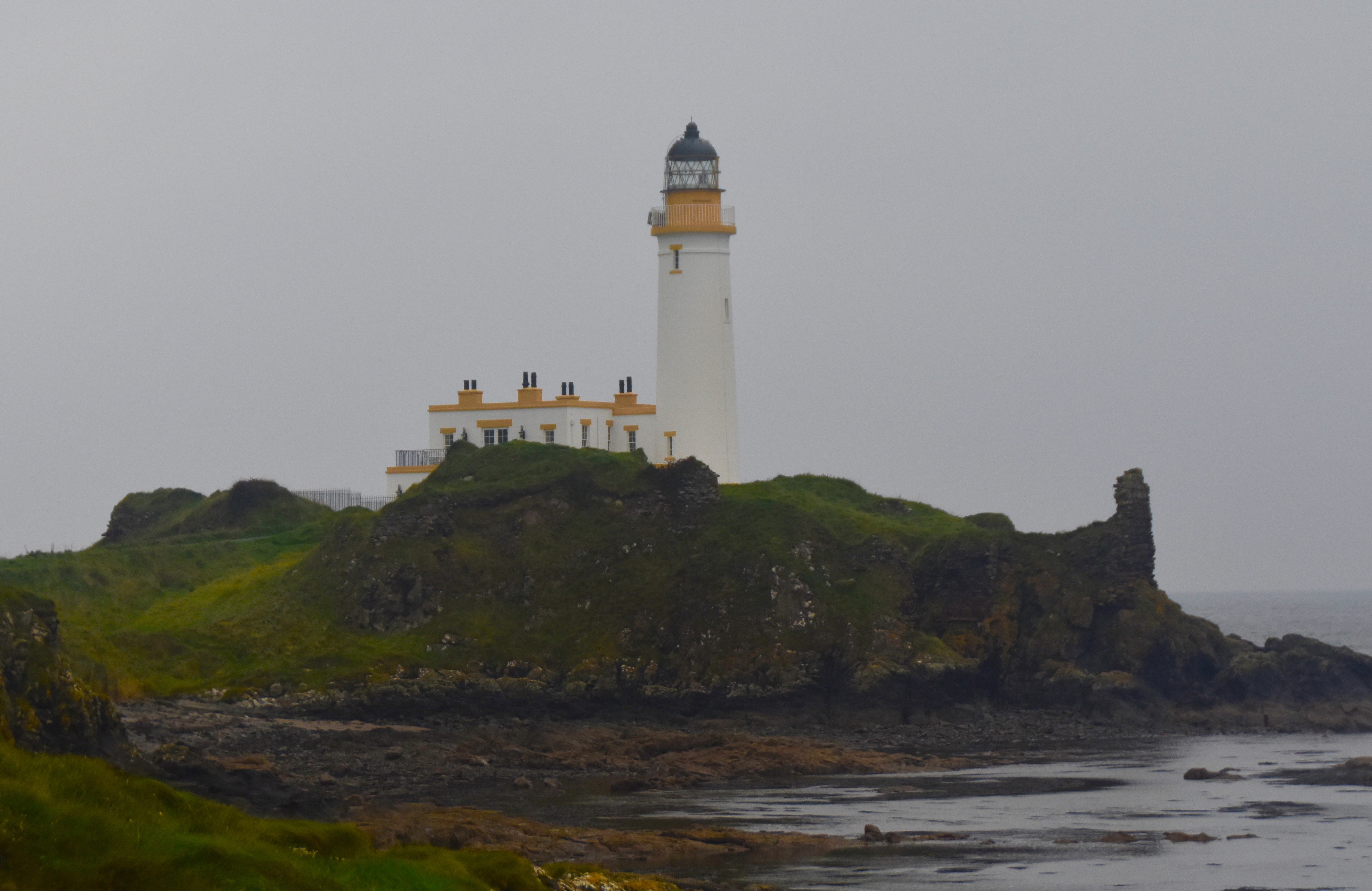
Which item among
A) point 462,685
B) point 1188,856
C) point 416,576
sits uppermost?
point 416,576

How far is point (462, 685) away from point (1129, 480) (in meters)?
25.6

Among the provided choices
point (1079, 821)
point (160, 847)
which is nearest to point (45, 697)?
point (160, 847)

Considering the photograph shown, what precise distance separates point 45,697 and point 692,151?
43023 millimetres

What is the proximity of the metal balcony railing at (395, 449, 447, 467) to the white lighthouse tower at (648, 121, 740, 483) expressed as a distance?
1036 cm

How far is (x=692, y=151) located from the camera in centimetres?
6919

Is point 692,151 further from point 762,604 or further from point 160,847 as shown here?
point 160,847

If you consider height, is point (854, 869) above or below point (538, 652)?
below

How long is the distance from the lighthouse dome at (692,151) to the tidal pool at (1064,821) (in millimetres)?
30190

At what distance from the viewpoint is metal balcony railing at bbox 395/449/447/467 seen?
72438 mm

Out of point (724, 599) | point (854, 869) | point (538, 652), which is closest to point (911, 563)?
point (724, 599)

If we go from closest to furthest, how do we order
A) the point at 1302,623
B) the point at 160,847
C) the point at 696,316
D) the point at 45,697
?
1. the point at 160,847
2. the point at 45,697
3. the point at 696,316
4. the point at 1302,623

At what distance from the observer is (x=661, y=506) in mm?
63312

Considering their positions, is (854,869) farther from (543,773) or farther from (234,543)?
(234,543)

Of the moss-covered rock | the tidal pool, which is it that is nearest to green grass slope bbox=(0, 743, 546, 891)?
the tidal pool
